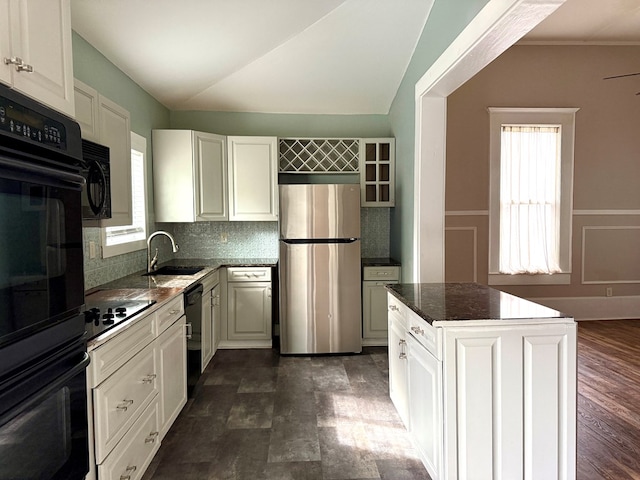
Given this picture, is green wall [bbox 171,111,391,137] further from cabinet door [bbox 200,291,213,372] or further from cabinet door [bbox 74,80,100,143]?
cabinet door [bbox 74,80,100,143]

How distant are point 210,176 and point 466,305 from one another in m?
2.81

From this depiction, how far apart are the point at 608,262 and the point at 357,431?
13.7 feet

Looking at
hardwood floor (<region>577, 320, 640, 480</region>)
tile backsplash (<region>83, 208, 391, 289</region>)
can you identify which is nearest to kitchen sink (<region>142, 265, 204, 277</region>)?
tile backsplash (<region>83, 208, 391, 289</region>)

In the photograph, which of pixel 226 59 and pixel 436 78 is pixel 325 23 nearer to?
pixel 226 59

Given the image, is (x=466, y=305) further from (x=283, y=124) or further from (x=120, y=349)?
(x=283, y=124)

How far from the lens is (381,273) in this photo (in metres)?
3.96

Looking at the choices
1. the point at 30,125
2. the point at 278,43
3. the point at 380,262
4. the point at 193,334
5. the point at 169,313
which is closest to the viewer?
the point at 30,125

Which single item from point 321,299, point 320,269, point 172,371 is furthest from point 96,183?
point 321,299

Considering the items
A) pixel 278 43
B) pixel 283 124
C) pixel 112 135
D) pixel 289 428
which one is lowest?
pixel 289 428

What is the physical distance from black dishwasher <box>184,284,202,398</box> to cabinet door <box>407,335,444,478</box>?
150cm

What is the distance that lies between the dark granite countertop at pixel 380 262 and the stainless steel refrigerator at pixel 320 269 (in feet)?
0.70

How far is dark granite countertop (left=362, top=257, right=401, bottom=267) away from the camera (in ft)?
12.9

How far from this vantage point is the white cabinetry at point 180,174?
3.80 meters

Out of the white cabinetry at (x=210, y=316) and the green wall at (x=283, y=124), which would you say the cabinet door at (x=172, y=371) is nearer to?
the white cabinetry at (x=210, y=316)
